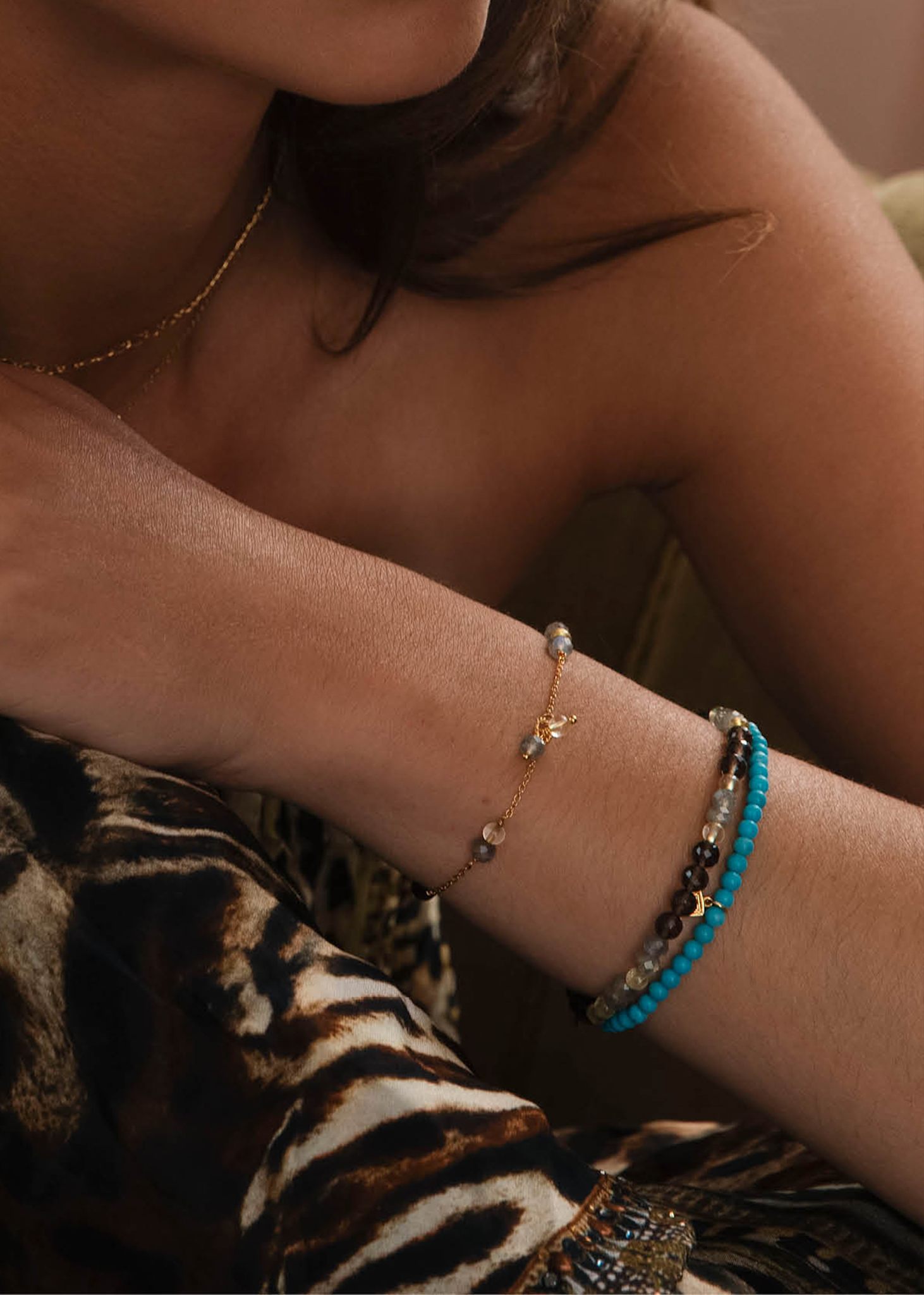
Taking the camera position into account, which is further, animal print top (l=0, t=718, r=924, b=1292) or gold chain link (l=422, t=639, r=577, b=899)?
gold chain link (l=422, t=639, r=577, b=899)

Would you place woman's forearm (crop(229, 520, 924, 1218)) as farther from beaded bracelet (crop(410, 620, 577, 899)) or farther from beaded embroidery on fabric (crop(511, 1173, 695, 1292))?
beaded embroidery on fabric (crop(511, 1173, 695, 1292))

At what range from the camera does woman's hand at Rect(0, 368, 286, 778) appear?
626mm

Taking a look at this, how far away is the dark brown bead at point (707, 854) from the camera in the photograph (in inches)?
27.1

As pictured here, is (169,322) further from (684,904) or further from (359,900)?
(684,904)

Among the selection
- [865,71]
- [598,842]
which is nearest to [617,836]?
[598,842]

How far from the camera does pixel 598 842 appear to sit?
2.30ft

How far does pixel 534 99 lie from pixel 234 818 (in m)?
0.61

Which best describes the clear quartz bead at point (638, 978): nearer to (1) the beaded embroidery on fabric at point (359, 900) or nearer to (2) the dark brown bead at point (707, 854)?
(2) the dark brown bead at point (707, 854)

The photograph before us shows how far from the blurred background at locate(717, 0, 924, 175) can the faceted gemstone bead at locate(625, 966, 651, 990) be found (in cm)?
204

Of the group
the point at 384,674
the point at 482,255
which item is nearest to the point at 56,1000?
the point at 384,674

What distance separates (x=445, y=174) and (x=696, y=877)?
552 mm

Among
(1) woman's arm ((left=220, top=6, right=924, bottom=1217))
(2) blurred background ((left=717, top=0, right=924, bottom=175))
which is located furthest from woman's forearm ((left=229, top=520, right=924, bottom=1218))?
(2) blurred background ((left=717, top=0, right=924, bottom=175))

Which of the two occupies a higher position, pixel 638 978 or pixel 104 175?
pixel 104 175

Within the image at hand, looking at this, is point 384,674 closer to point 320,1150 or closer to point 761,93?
point 320,1150
